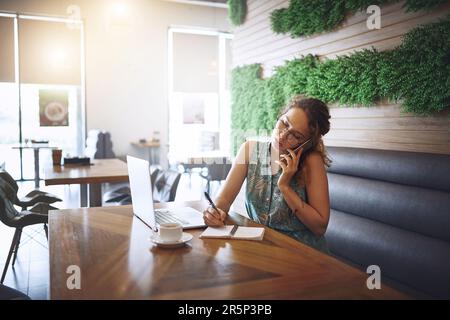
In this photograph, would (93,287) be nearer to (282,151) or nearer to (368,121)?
(282,151)

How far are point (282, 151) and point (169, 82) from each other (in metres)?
7.72

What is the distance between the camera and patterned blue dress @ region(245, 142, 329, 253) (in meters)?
1.95

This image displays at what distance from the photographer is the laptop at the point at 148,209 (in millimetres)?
1583

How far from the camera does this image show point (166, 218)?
187 centimetres

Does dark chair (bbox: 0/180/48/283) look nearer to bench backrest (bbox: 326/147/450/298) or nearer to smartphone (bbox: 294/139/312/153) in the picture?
smartphone (bbox: 294/139/312/153)

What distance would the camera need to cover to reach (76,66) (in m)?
8.55

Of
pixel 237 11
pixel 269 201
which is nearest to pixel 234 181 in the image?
pixel 269 201

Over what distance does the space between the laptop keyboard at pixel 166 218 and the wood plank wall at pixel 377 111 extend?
4.96 feet

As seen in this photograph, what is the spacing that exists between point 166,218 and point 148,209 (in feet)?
0.78

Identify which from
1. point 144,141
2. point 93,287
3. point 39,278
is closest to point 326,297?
point 93,287

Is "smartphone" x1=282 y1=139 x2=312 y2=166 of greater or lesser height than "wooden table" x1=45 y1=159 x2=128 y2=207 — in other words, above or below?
above

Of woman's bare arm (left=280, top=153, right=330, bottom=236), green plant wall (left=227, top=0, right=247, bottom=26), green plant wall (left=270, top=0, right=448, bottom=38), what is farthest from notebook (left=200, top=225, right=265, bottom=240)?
green plant wall (left=227, top=0, right=247, bottom=26)

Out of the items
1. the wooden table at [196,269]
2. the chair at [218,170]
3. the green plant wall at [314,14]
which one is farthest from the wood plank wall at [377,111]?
the chair at [218,170]

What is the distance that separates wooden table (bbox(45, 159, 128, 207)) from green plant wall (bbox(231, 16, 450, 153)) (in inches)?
62.0
